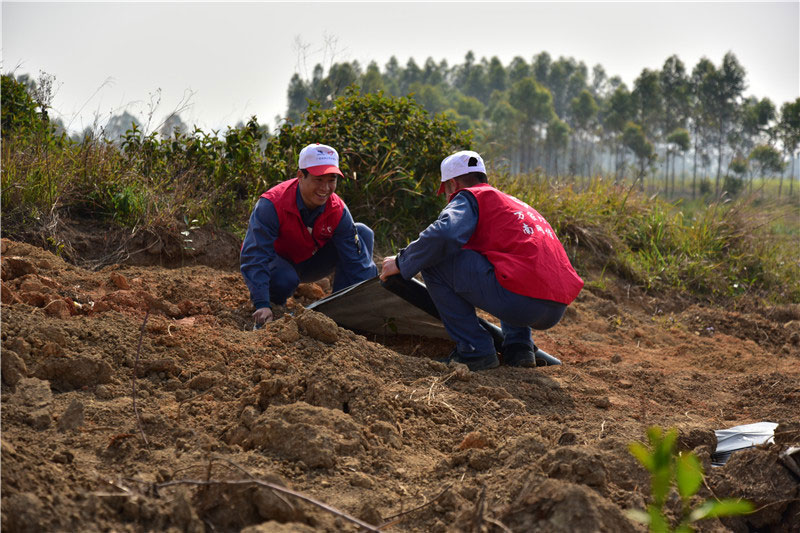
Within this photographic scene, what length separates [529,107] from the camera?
69.1m

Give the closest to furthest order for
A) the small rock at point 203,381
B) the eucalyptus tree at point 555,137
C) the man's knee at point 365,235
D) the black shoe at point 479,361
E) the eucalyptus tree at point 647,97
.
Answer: the small rock at point 203,381 → the black shoe at point 479,361 → the man's knee at point 365,235 → the eucalyptus tree at point 647,97 → the eucalyptus tree at point 555,137

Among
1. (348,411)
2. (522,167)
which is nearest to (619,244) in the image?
(522,167)

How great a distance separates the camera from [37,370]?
8.71 ft

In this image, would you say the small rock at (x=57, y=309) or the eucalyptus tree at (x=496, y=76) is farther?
the eucalyptus tree at (x=496, y=76)

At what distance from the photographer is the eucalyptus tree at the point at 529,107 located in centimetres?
6850

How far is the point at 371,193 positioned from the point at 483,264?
3341 mm

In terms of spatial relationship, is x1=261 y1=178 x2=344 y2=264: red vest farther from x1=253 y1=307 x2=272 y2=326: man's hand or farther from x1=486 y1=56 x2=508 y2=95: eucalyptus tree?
x1=486 y1=56 x2=508 y2=95: eucalyptus tree

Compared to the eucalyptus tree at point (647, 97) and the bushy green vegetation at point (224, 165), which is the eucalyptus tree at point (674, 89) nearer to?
the eucalyptus tree at point (647, 97)

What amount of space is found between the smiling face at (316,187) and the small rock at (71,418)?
224 centimetres

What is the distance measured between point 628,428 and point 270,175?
474 centimetres

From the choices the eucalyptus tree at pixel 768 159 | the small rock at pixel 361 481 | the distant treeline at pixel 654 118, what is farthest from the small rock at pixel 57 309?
the distant treeline at pixel 654 118

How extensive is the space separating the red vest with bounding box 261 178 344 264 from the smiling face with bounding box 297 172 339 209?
0.08 m

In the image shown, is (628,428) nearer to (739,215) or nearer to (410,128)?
(410,128)

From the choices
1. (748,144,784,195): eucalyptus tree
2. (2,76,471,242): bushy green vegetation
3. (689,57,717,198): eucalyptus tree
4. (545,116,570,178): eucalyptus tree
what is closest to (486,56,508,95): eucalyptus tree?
(545,116,570,178): eucalyptus tree
